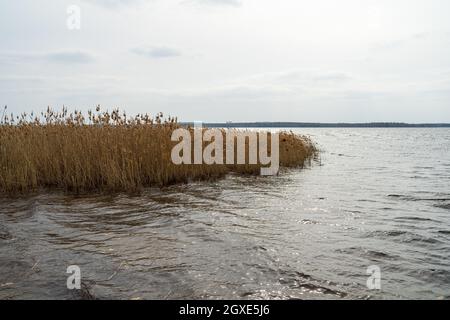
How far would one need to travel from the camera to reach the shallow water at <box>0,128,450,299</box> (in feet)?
12.2

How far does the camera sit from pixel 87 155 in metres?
9.69

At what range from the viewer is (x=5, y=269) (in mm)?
4098

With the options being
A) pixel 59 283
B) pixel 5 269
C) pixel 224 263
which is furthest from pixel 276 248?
pixel 5 269

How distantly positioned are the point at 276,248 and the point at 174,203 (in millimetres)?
3492

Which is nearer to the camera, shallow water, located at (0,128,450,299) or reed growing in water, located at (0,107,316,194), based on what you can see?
shallow water, located at (0,128,450,299)

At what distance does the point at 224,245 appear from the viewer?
512cm

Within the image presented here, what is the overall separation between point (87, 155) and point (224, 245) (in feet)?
19.2

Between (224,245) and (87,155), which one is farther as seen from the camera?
(87,155)

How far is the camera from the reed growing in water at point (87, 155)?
9500 millimetres

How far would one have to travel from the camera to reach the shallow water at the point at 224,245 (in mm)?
3709

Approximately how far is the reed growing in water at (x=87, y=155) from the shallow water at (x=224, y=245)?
0.94 m

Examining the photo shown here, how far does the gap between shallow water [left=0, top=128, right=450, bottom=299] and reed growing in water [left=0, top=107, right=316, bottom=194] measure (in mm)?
943

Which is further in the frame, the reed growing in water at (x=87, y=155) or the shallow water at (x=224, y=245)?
the reed growing in water at (x=87, y=155)
